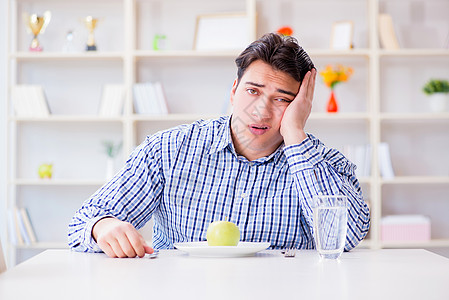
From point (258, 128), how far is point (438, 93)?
2281mm

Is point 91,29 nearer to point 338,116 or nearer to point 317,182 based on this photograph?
point 338,116

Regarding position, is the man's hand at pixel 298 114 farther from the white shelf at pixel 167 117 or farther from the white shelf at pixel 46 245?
the white shelf at pixel 46 245

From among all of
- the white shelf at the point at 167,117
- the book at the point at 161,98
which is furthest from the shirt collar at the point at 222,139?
the book at the point at 161,98

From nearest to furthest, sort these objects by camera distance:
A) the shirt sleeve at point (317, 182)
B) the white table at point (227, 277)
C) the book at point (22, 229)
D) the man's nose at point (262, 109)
A: the white table at point (227, 277)
the shirt sleeve at point (317, 182)
the man's nose at point (262, 109)
the book at point (22, 229)

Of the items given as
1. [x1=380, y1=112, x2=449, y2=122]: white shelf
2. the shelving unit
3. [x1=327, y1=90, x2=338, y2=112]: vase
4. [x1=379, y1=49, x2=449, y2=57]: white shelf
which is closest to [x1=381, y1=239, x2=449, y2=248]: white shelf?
the shelving unit

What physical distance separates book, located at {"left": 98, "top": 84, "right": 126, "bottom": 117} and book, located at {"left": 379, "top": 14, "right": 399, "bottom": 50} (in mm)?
1571

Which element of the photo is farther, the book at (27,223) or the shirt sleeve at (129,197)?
the book at (27,223)

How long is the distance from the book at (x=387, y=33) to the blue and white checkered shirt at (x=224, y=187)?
2.04m

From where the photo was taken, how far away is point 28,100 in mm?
3740

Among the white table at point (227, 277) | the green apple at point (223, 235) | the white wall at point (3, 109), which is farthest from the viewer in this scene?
the white wall at point (3, 109)

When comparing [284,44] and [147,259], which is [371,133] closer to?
[284,44]

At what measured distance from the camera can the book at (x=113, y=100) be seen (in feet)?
12.2

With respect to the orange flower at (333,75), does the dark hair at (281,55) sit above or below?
below

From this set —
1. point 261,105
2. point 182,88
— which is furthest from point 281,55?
point 182,88
